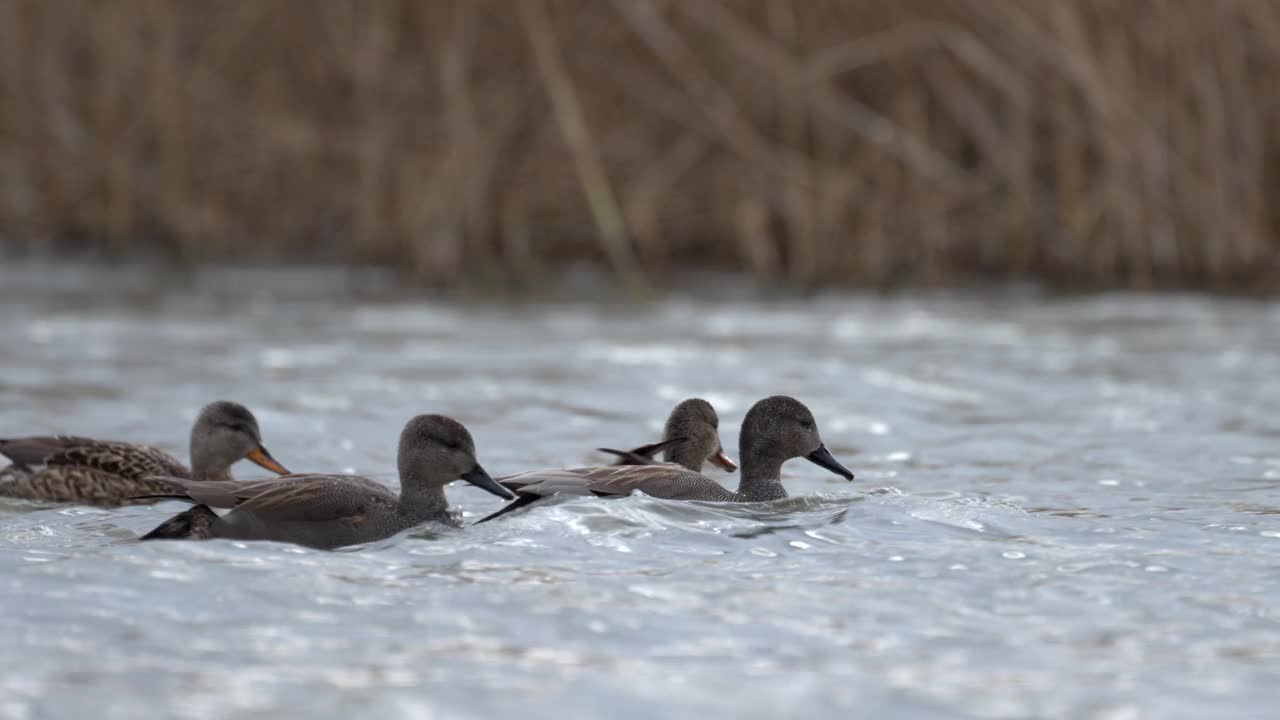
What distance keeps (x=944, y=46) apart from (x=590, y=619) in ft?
37.9

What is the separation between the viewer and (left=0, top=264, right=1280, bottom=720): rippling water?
4.78m

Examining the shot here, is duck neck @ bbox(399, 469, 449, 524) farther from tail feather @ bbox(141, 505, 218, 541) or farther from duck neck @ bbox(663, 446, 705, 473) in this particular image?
duck neck @ bbox(663, 446, 705, 473)

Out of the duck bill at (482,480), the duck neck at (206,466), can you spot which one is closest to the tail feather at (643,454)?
the duck bill at (482,480)

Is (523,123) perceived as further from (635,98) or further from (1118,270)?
(1118,270)

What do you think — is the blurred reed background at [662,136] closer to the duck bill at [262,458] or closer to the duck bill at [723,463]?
the duck bill at [723,463]

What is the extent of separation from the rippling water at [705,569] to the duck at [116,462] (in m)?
0.17

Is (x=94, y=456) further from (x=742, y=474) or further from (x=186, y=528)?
(x=742, y=474)

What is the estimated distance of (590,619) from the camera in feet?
17.9

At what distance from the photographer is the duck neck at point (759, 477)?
24.0 ft

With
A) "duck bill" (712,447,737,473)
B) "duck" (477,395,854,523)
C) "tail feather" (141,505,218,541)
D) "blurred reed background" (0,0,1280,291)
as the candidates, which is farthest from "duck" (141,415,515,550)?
"blurred reed background" (0,0,1280,291)

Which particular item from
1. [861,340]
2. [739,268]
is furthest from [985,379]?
→ [739,268]

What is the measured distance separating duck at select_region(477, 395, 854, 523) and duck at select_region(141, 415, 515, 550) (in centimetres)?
19

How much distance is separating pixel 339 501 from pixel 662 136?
37.3ft

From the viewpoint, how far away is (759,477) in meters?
7.35
